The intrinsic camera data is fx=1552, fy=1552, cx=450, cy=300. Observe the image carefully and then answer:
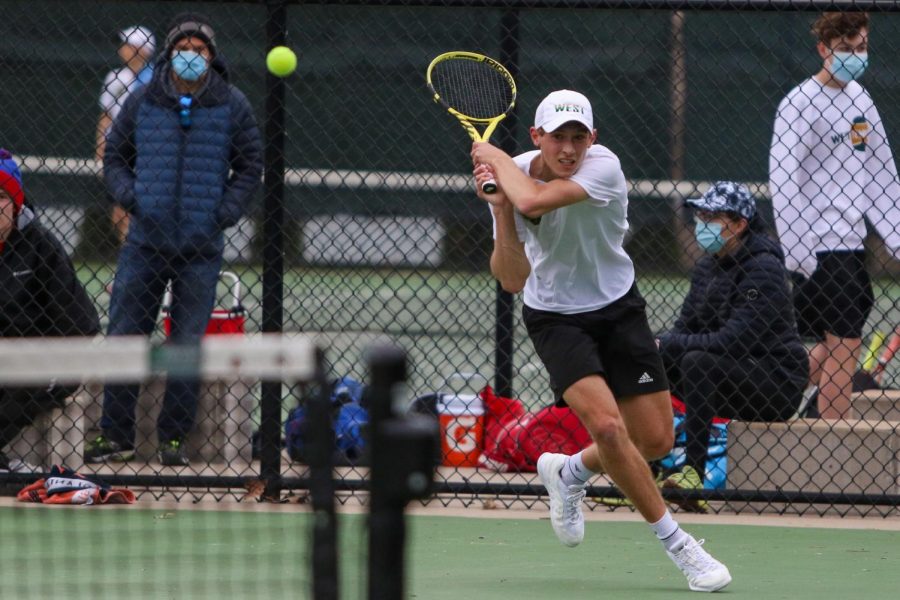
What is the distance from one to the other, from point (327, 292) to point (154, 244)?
6.23m

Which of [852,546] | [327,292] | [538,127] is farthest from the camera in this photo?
[327,292]

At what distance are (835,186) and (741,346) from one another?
800mm

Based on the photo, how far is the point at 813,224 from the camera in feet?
20.0

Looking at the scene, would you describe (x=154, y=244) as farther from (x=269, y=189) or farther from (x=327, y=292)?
(x=327, y=292)

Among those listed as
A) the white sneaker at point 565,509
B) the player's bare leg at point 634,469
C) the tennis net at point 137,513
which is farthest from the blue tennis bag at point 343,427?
the player's bare leg at point 634,469

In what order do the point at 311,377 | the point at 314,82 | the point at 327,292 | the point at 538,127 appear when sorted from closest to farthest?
1. the point at 311,377
2. the point at 538,127
3. the point at 314,82
4. the point at 327,292

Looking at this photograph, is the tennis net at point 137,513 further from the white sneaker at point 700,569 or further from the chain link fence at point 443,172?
the white sneaker at point 700,569

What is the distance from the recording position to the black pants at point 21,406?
5684mm

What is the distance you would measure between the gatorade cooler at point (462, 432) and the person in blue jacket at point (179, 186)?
1.08m

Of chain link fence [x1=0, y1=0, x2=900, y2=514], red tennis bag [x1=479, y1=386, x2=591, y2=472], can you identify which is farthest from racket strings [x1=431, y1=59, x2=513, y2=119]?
red tennis bag [x1=479, y1=386, x2=591, y2=472]

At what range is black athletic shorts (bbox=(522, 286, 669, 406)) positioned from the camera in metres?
4.53

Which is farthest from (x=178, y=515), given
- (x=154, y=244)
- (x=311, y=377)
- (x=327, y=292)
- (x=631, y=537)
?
(x=327, y=292)

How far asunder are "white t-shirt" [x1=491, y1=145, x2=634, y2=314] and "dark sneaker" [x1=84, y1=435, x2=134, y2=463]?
93.1 inches

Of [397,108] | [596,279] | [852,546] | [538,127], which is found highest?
[397,108]
